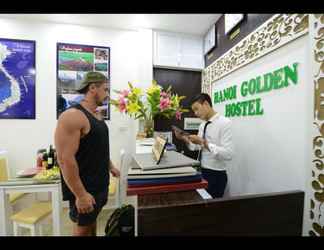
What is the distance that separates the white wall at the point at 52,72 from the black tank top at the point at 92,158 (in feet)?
4.12

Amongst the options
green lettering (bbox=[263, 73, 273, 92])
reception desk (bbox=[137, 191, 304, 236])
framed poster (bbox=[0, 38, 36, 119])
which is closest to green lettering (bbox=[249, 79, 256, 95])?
green lettering (bbox=[263, 73, 273, 92])

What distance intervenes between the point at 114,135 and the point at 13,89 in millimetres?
1527

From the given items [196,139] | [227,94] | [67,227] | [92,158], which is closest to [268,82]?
[227,94]

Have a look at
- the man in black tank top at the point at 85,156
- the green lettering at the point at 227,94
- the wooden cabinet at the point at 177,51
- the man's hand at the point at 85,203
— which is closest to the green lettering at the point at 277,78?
the green lettering at the point at 227,94

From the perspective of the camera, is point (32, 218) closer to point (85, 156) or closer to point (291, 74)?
point (85, 156)

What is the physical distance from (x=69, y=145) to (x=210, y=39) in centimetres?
239

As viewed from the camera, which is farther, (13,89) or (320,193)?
(13,89)

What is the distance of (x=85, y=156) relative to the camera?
102 centimetres

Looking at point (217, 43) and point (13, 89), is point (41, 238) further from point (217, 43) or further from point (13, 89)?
Result: point (13, 89)

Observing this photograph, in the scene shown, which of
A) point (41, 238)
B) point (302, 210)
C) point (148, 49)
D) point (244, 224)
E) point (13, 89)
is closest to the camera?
point (41, 238)

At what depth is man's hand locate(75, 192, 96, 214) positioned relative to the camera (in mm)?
983

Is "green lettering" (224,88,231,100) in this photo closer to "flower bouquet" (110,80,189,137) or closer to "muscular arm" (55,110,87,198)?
"flower bouquet" (110,80,189,137)
